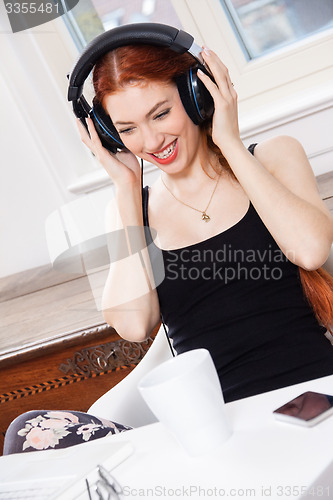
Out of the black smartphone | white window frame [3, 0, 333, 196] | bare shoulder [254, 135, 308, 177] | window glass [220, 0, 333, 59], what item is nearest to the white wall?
white window frame [3, 0, 333, 196]

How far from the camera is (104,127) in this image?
3.92ft

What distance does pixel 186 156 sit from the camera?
3.97 ft

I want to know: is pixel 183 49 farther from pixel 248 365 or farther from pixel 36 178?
pixel 36 178

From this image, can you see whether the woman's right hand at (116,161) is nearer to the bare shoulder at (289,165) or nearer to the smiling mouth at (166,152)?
the smiling mouth at (166,152)

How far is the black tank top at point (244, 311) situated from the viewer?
1105 mm

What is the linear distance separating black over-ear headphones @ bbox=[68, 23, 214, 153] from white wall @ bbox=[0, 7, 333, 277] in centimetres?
91

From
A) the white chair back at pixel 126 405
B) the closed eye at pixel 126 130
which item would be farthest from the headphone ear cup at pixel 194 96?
the white chair back at pixel 126 405

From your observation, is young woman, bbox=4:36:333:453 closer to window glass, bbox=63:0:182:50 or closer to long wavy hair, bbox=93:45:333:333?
long wavy hair, bbox=93:45:333:333

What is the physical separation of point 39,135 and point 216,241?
121cm

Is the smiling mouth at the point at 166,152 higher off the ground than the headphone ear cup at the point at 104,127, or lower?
lower

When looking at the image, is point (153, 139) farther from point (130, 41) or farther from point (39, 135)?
point (39, 135)

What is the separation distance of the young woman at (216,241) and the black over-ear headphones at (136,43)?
0.02 m

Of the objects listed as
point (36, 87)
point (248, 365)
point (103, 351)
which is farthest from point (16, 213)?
point (248, 365)

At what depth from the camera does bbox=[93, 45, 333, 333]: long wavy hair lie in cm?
112
